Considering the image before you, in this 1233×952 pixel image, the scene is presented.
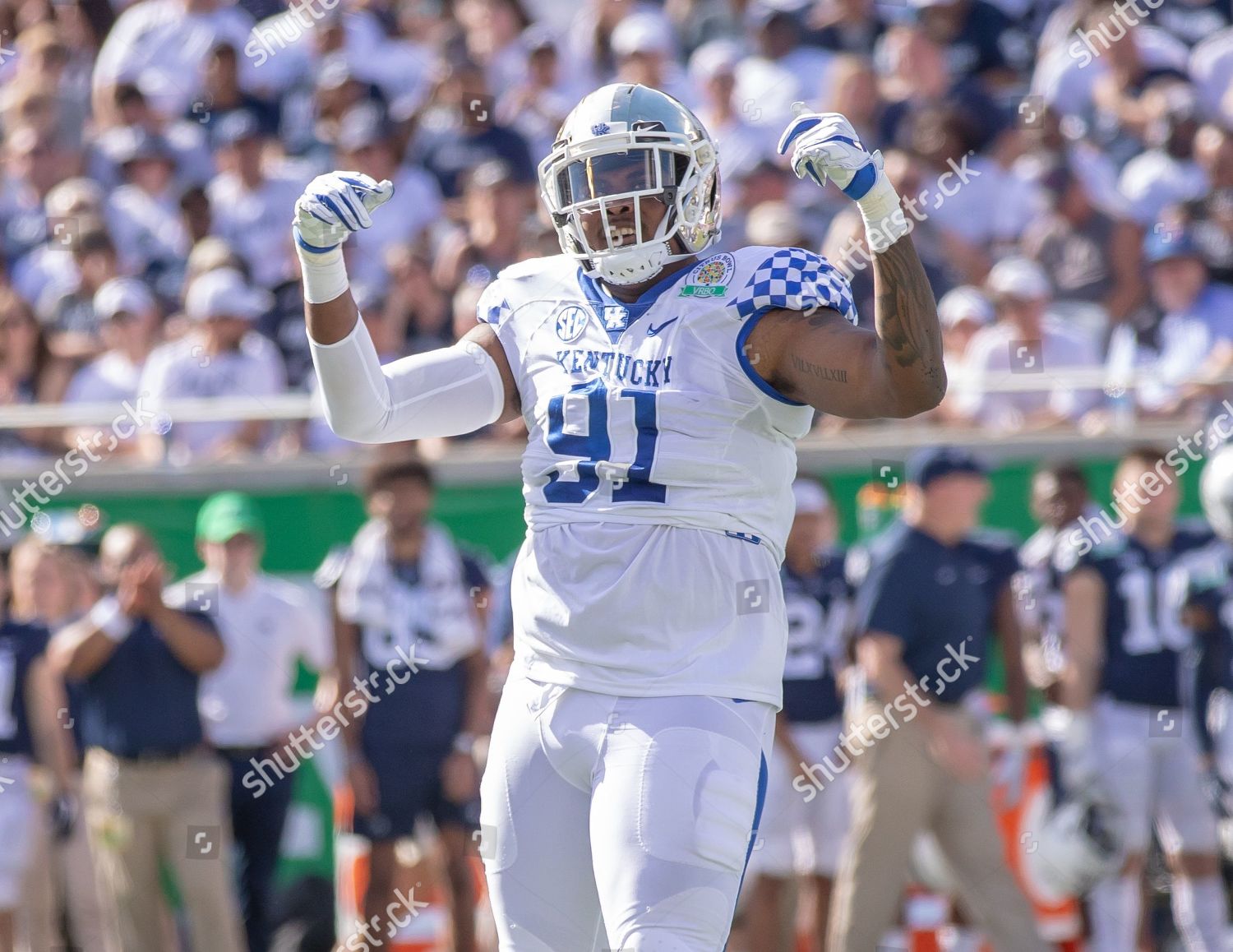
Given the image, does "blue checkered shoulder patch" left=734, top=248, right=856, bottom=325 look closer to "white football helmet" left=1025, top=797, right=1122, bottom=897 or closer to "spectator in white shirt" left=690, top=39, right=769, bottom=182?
"white football helmet" left=1025, top=797, right=1122, bottom=897

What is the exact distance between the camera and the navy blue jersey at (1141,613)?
6285mm

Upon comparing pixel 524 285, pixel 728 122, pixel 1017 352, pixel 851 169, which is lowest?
pixel 1017 352

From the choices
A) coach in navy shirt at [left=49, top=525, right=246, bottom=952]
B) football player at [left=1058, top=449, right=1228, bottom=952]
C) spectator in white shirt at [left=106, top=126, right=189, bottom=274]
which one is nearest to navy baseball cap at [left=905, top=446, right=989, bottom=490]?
football player at [left=1058, top=449, right=1228, bottom=952]

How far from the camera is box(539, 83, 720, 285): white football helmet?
327 cm

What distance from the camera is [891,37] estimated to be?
871cm

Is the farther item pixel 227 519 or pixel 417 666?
pixel 227 519

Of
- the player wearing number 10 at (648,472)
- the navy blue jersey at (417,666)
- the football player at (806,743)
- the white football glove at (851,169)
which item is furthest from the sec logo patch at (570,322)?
the navy blue jersey at (417,666)

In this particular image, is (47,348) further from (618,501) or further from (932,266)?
(618,501)

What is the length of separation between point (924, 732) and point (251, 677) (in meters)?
2.36

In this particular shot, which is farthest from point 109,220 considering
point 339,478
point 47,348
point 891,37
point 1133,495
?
point 1133,495

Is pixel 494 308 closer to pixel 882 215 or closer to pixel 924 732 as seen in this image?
pixel 882 215

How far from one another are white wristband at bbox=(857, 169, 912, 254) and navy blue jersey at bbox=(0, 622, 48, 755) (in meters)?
4.31

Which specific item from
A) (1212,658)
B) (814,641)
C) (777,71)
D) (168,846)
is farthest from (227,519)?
(777,71)

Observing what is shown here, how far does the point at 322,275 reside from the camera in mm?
3203
